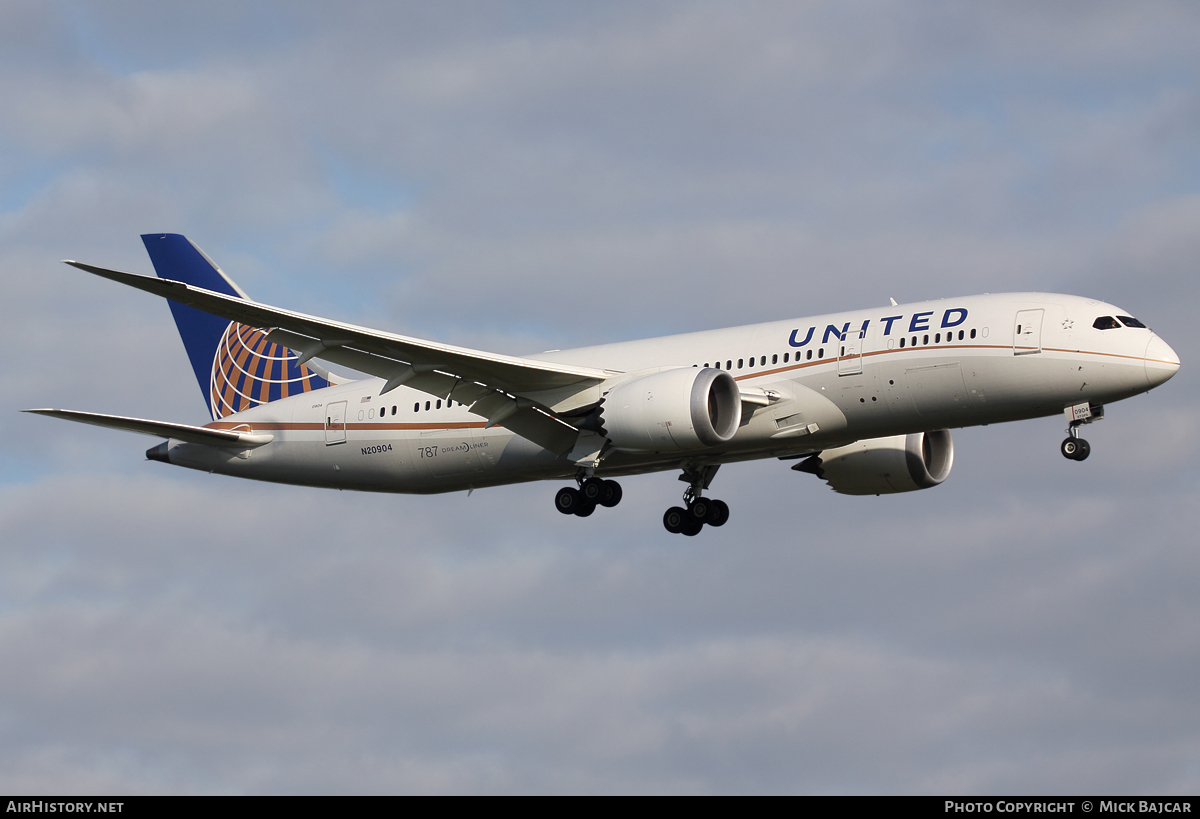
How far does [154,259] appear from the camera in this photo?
48625mm

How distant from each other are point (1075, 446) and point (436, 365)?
15.1 m

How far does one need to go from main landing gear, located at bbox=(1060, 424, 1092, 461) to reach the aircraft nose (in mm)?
2011

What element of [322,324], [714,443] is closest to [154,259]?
[322,324]

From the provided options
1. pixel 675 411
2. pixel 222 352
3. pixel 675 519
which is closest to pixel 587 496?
pixel 675 519

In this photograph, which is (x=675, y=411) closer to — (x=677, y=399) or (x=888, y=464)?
(x=677, y=399)

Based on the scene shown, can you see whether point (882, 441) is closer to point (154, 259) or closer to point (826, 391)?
point (826, 391)

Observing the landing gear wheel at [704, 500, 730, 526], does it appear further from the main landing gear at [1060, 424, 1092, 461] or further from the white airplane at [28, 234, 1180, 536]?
the main landing gear at [1060, 424, 1092, 461]

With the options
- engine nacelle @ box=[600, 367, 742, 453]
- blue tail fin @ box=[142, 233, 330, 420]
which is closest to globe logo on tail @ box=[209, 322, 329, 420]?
blue tail fin @ box=[142, 233, 330, 420]

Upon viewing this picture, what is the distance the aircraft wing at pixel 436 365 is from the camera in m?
35.3

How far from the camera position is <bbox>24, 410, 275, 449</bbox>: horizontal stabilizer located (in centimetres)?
3916

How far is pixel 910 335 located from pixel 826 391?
92.6 inches

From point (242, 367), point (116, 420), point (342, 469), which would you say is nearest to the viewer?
point (116, 420)

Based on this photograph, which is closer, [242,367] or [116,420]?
[116,420]

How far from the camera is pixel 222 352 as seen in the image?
48000mm
